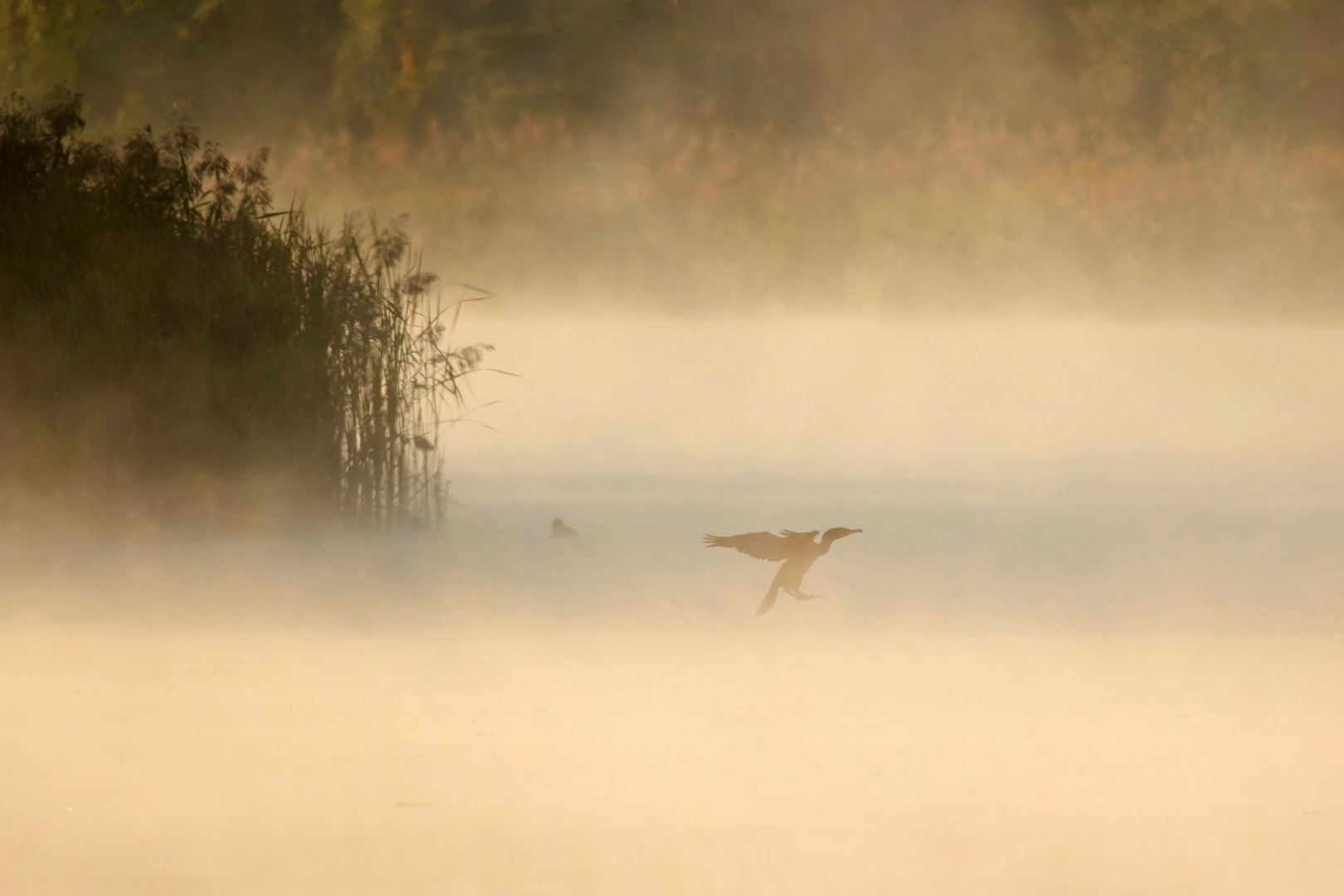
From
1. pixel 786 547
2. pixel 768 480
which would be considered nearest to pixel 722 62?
pixel 768 480

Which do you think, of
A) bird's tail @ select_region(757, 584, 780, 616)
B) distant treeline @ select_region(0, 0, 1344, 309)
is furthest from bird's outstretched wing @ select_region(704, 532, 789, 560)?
distant treeline @ select_region(0, 0, 1344, 309)

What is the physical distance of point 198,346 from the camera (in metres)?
6.30

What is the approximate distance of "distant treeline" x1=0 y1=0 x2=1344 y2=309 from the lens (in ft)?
44.9

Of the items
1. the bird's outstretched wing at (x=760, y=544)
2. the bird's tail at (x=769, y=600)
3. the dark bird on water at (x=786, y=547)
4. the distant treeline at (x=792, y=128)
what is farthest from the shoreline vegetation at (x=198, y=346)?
the distant treeline at (x=792, y=128)

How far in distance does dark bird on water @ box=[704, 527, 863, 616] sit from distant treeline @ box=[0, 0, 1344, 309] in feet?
33.0

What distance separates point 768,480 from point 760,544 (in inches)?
252

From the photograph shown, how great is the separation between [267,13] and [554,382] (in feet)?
15.2

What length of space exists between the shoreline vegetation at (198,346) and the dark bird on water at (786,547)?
2629 millimetres

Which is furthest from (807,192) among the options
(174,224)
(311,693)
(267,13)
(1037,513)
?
(311,693)

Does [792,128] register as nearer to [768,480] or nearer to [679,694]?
[768,480]

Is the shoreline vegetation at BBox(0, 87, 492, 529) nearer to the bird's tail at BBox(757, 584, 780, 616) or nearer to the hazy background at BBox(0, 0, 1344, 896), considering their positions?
the hazy background at BBox(0, 0, 1344, 896)

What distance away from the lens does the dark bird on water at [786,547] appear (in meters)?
4.05

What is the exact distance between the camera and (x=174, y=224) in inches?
261

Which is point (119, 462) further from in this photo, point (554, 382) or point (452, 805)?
point (554, 382)
